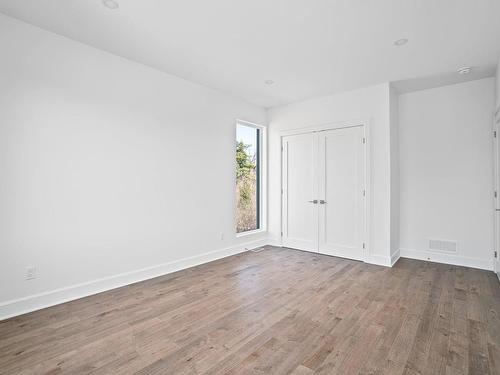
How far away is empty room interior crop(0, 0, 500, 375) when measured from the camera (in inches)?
90.2

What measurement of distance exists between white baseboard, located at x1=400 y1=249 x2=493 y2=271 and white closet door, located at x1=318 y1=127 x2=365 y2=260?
3.01ft

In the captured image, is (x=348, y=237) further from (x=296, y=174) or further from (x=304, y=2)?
(x=304, y=2)

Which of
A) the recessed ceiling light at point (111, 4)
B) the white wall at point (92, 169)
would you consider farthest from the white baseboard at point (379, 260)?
the recessed ceiling light at point (111, 4)

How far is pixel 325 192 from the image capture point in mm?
4957

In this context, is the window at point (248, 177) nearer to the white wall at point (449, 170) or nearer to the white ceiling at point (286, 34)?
the white ceiling at point (286, 34)

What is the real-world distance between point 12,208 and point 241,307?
95.4 inches

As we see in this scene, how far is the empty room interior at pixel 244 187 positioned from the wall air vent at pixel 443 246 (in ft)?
0.10

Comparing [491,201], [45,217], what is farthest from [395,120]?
[45,217]

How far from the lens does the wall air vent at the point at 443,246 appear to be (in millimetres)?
4320

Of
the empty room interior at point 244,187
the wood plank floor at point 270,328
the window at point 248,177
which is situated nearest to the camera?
the wood plank floor at point 270,328

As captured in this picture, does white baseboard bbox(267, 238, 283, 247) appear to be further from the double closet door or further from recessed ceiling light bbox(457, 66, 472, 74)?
recessed ceiling light bbox(457, 66, 472, 74)

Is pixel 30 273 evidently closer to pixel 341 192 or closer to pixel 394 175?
pixel 341 192

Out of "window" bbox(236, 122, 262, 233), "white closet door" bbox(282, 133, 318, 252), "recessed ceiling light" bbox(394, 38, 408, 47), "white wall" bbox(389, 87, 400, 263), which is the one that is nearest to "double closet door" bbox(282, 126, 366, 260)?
"white closet door" bbox(282, 133, 318, 252)

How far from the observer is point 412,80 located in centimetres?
411
